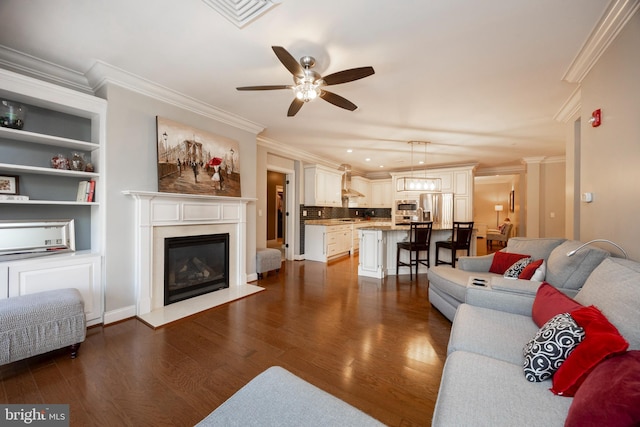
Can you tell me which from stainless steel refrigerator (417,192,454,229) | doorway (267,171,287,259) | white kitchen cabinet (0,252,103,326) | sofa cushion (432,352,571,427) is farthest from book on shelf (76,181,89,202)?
stainless steel refrigerator (417,192,454,229)

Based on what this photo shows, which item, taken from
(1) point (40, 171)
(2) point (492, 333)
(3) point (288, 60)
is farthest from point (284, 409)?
(1) point (40, 171)

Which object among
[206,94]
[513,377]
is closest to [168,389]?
[513,377]

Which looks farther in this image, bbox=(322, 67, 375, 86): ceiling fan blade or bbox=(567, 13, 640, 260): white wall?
bbox=(322, 67, 375, 86): ceiling fan blade

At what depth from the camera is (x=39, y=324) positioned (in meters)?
1.87

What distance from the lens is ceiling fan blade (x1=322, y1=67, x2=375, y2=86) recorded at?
199 centimetres

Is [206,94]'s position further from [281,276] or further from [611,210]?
[611,210]

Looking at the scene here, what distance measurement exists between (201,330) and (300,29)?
284cm

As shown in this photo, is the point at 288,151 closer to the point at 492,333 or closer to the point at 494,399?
the point at 492,333

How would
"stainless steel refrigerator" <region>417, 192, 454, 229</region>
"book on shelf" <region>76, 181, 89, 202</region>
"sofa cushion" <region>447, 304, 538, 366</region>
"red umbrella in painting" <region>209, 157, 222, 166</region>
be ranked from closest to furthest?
"sofa cushion" <region>447, 304, 538, 366</region> → "book on shelf" <region>76, 181, 89, 202</region> → "red umbrella in painting" <region>209, 157, 222, 166</region> → "stainless steel refrigerator" <region>417, 192, 454, 229</region>

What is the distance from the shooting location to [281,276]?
454 centimetres

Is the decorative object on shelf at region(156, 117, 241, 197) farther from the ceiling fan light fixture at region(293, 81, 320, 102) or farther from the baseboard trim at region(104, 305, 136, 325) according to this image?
the ceiling fan light fixture at region(293, 81, 320, 102)

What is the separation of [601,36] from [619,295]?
80.3 inches

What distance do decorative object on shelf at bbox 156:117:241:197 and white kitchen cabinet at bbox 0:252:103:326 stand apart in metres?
1.03

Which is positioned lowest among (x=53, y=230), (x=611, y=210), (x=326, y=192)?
(x=53, y=230)
